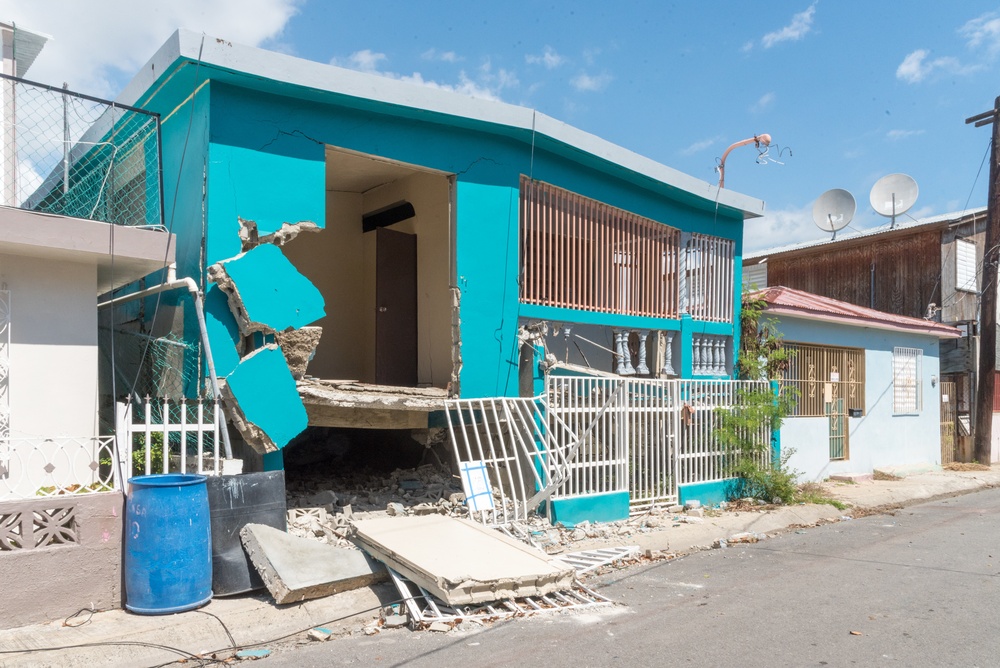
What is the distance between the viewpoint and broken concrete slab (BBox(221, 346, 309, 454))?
7020 mm

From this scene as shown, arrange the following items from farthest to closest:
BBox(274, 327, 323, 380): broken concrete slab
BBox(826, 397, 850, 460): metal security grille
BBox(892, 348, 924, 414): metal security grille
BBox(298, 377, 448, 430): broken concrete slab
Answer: BBox(892, 348, 924, 414): metal security grille < BBox(826, 397, 850, 460): metal security grille < BBox(298, 377, 448, 430): broken concrete slab < BBox(274, 327, 323, 380): broken concrete slab

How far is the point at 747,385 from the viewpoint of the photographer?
11180 mm

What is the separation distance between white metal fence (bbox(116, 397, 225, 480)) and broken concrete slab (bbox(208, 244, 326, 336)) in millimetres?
900

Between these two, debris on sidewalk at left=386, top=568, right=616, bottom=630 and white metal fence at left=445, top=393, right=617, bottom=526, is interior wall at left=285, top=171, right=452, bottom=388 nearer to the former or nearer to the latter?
white metal fence at left=445, top=393, right=617, bottom=526

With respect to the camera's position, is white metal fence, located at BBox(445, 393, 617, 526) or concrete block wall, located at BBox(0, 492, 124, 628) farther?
white metal fence, located at BBox(445, 393, 617, 526)

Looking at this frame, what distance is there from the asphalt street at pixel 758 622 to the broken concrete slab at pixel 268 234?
3880 millimetres

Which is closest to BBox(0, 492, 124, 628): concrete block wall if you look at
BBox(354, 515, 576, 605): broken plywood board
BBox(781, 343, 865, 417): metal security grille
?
BBox(354, 515, 576, 605): broken plywood board

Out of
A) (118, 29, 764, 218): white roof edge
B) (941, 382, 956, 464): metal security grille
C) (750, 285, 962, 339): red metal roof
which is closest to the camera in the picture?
(118, 29, 764, 218): white roof edge

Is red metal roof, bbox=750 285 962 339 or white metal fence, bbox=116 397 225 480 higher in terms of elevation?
red metal roof, bbox=750 285 962 339

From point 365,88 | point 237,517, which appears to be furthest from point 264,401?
point 365,88

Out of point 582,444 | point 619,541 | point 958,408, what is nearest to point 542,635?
point 619,541

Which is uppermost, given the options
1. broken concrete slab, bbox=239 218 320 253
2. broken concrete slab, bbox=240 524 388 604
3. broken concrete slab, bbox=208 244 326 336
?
broken concrete slab, bbox=239 218 320 253

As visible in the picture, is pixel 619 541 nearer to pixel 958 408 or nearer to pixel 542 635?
pixel 542 635

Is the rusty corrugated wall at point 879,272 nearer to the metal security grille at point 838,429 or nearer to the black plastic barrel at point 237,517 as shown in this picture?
the metal security grille at point 838,429
